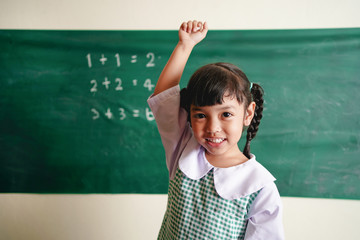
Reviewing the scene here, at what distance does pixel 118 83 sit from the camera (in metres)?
1.44

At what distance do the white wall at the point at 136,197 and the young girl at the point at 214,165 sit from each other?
2.71ft

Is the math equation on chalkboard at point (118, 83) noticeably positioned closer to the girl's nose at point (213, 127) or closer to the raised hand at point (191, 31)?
the raised hand at point (191, 31)

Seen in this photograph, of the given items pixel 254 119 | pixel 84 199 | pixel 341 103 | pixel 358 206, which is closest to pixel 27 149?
pixel 84 199

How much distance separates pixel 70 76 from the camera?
1442 mm

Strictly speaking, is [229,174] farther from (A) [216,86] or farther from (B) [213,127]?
(A) [216,86]

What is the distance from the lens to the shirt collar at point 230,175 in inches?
25.5

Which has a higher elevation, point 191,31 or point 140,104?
point 191,31

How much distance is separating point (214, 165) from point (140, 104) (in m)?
0.85

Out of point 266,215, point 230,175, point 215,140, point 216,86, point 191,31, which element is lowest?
point 266,215

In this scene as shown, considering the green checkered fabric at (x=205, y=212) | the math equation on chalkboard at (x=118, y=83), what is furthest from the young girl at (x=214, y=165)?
the math equation on chalkboard at (x=118, y=83)

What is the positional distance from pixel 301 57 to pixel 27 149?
5.86ft

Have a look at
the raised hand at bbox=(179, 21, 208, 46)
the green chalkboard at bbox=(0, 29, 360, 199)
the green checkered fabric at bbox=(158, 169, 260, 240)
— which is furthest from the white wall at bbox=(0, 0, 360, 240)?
the green checkered fabric at bbox=(158, 169, 260, 240)

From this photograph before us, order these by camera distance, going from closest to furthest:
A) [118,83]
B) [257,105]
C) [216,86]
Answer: [216,86], [257,105], [118,83]

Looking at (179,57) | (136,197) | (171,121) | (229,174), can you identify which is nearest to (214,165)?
(229,174)
